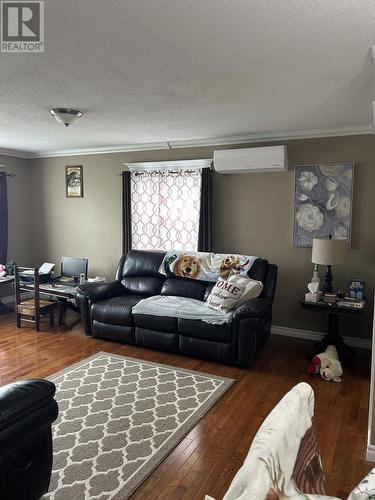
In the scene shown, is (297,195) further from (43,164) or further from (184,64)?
(43,164)

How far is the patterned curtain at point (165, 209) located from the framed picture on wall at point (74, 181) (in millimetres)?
1036

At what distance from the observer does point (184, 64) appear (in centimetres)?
238

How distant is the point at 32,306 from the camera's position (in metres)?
4.97

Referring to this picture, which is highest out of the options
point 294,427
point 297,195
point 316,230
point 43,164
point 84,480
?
point 43,164

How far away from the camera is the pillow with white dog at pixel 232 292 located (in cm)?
395

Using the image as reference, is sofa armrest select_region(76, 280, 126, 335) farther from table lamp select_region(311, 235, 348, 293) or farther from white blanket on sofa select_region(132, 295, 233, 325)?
table lamp select_region(311, 235, 348, 293)

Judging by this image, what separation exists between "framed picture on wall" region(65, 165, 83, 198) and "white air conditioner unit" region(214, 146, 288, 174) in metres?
2.44

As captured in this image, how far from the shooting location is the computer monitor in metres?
5.56

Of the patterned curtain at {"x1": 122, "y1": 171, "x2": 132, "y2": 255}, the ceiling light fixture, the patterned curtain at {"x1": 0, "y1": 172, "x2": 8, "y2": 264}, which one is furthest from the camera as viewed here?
the patterned curtain at {"x1": 0, "y1": 172, "x2": 8, "y2": 264}

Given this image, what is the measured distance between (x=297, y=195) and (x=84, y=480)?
359 centimetres

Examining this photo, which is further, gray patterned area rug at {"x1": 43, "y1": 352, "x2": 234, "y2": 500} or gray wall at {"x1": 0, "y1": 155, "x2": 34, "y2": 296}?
gray wall at {"x1": 0, "y1": 155, "x2": 34, "y2": 296}

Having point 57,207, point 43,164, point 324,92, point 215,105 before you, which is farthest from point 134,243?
point 324,92

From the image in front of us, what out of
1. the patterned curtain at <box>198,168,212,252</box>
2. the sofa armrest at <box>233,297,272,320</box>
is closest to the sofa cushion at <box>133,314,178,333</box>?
the sofa armrest at <box>233,297,272,320</box>

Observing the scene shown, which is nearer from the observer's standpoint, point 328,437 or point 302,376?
point 328,437
